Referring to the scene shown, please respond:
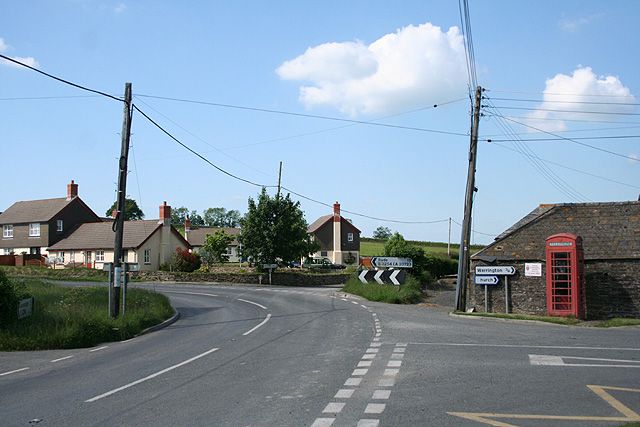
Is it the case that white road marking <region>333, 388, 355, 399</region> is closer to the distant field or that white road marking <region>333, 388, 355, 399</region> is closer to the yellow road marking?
the yellow road marking

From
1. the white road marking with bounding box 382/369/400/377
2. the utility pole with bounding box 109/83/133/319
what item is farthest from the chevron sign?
the white road marking with bounding box 382/369/400/377

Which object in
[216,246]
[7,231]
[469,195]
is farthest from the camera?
[7,231]

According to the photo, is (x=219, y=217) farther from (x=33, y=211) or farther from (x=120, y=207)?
(x=120, y=207)

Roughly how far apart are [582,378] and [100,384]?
8.14 meters

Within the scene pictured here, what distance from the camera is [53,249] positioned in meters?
63.0

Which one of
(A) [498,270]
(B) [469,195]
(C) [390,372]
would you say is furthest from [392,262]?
(C) [390,372]

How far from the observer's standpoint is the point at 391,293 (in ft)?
103

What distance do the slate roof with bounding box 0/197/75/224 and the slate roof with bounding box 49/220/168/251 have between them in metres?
2.95

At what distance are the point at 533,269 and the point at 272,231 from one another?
1079 inches

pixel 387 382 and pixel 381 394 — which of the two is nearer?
pixel 381 394

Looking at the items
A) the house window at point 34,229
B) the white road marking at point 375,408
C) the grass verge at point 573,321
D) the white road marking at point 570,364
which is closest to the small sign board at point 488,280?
the grass verge at point 573,321

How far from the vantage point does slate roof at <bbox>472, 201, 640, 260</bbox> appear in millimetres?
24594

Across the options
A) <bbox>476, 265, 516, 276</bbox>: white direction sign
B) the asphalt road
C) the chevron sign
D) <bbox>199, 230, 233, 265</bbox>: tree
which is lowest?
the asphalt road

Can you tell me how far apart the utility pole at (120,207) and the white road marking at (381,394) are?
1367 cm
